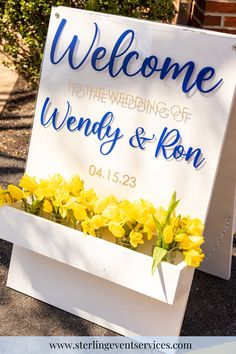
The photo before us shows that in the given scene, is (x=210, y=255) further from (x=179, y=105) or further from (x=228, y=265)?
(x=179, y=105)

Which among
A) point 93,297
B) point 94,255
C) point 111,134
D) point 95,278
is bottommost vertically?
point 93,297

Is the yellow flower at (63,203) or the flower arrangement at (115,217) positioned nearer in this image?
the flower arrangement at (115,217)

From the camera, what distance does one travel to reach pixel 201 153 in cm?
298

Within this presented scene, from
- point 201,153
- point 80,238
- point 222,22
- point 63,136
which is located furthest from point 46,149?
point 222,22

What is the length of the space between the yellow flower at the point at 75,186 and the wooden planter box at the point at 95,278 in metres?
0.18

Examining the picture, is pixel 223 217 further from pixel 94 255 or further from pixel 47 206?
pixel 47 206

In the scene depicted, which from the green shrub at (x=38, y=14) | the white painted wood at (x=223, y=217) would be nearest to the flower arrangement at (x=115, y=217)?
the white painted wood at (x=223, y=217)

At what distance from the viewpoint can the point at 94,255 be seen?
3.03 meters

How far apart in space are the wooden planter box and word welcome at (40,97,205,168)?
44 centimetres

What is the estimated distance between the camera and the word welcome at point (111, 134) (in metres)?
3.03

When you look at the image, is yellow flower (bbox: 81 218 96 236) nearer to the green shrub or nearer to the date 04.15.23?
the date 04.15.23

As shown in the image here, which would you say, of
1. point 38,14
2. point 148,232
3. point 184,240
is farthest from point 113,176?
point 38,14

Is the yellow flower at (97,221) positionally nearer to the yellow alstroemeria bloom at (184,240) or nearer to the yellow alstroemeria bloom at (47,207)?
the yellow alstroemeria bloom at (47,207)

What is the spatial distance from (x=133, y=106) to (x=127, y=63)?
7.5 inches
